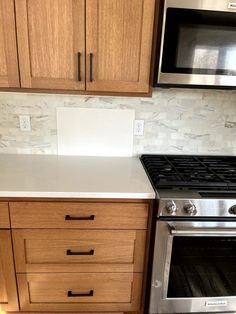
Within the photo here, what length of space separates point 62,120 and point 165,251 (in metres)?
1.07

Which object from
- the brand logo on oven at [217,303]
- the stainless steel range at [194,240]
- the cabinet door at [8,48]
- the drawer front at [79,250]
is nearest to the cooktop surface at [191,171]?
the stainless steel range at [194,240]

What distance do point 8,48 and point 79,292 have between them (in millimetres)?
1438

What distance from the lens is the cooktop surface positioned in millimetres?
1418

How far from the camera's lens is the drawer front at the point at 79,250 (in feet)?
4.69

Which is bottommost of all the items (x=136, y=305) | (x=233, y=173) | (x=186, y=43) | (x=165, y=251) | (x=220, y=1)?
(x=136, y=305)

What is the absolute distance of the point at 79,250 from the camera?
4.82 ft

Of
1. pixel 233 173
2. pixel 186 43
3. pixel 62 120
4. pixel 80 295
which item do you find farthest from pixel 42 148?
pixel 233 173

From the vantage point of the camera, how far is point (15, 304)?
61.9 inches

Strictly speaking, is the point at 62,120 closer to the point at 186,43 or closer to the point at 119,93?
the point at 119,93

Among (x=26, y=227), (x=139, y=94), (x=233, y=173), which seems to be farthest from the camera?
(x=233, y=173)

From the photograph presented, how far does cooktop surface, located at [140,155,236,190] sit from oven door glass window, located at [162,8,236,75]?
1.91 ft

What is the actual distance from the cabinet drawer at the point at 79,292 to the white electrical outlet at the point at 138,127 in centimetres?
Answer: 93

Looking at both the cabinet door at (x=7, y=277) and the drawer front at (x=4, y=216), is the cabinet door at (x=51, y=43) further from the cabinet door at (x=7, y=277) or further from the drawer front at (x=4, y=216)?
the cabinet door at (x=7, y=277)

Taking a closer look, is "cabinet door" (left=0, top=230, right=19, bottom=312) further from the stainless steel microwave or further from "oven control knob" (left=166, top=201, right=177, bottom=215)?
the stainless steel microwave
